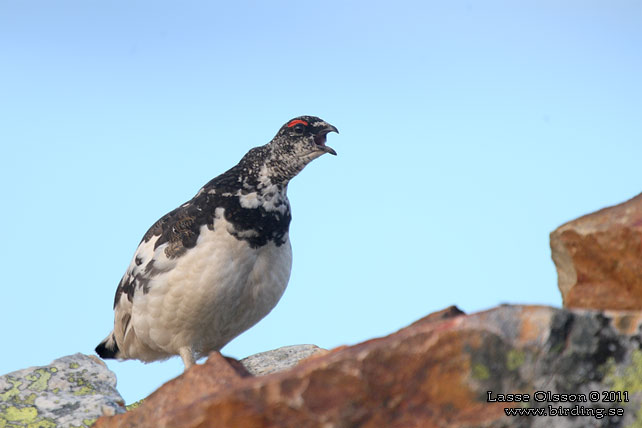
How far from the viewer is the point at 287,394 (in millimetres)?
3922

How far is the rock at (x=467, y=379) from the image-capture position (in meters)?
3.94

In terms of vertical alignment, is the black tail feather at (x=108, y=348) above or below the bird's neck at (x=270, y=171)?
below

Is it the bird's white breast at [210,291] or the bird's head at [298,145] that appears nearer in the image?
the bird's white breast at [210,291]

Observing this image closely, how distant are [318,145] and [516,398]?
15.3 feet

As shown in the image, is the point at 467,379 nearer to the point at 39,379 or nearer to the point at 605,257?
the point at 605,257

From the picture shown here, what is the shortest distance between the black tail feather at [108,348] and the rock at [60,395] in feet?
5.18

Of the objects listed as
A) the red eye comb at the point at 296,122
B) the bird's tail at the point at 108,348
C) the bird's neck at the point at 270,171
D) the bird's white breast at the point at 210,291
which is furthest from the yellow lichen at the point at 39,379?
the red eye comb at the point at 296,122

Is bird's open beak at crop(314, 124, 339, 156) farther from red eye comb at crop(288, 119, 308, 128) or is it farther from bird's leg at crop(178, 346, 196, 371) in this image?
bird's leg at crop(178, 346, 196, 371)

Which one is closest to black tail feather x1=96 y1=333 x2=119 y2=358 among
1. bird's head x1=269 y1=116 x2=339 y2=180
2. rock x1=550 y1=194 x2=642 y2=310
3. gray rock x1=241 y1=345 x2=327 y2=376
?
gray rock x1=241 y1=345 x2=327 y2=376

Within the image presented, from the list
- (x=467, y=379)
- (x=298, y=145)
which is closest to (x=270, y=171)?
(x=298, y=145)

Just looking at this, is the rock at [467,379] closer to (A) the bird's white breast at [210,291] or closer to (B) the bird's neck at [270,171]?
(A) the bird's white breast at [210,291]

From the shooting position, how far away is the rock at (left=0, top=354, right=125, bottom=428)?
6816 millimetres

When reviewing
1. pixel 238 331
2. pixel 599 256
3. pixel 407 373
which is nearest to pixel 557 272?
pixel 599 256

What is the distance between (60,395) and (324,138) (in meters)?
3.64
